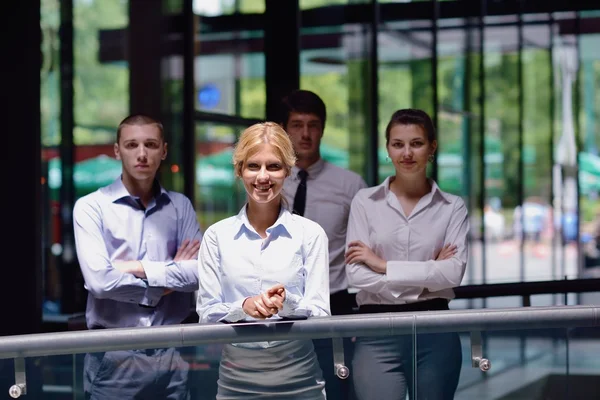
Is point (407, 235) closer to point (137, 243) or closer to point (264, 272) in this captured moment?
point (264, 272)

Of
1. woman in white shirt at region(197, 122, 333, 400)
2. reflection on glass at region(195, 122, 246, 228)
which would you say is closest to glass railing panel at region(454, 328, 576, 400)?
woman in white shirt at region(197, 122, 333, 400)

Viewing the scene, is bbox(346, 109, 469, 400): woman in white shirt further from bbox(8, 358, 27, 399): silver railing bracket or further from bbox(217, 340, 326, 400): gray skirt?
bbox(8, 358, 27, 399): silver railing bracket

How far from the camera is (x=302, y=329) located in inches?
165

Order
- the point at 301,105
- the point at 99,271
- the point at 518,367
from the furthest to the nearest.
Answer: the point at 301,105, the point at 99,271, the point at 518,367

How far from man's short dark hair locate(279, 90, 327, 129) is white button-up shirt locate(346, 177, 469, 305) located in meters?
0.79

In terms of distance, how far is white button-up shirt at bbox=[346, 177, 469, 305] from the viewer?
16.6 feet

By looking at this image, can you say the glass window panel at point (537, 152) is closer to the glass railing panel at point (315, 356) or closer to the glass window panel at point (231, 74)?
the glass window panel at point (231, 74)

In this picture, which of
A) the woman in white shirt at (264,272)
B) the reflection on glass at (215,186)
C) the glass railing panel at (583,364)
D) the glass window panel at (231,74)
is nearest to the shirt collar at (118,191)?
the woman in white shirt at (264,272)

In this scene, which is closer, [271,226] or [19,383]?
[19,383]

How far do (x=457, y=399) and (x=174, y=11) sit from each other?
8.76 meters

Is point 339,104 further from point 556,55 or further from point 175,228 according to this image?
point 175,228

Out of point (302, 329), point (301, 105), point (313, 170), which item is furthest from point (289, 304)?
point (313, 170)

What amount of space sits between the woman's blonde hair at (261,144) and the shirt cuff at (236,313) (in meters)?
0.59

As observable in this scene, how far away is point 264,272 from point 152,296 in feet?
3.45
